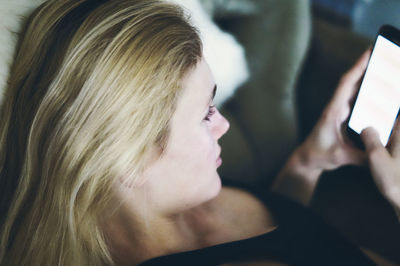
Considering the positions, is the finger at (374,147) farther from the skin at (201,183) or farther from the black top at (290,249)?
the black top at (290,249)

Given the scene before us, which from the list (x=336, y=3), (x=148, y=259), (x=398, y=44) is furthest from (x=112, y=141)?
(x=336, y=3)

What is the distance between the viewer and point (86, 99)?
481 mm

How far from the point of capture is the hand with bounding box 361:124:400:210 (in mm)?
617

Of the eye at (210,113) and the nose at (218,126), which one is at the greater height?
the eye at (210,113)

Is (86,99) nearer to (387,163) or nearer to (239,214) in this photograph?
(239,214)

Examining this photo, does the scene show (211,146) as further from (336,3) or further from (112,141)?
(336,3)

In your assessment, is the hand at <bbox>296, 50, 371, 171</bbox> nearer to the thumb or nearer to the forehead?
the thumb

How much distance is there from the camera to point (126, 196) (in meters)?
0.57

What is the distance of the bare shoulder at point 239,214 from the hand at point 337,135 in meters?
0.16

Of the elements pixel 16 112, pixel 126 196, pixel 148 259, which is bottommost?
pixel 148 259

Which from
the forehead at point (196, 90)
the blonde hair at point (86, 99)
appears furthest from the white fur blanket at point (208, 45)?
the forehead at point (196, 90)

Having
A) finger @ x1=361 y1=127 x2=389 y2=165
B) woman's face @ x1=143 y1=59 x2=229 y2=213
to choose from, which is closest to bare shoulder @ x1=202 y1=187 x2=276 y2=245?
woman's face @ x1=143 y1=59 x2=229 y2=213

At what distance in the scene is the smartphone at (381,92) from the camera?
1.95 ft

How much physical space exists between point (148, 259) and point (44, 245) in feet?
0.52
